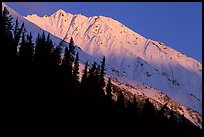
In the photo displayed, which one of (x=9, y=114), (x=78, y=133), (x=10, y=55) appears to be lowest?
(x=9, y=114)

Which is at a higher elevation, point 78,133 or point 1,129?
point 78,133

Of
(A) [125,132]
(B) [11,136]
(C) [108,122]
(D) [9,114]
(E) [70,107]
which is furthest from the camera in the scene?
(A) [125,132]

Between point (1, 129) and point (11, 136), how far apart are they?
203 cm

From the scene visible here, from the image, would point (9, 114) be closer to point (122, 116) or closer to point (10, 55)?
point (10, 55)

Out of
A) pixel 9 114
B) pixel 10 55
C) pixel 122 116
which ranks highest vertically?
pixel 122 116

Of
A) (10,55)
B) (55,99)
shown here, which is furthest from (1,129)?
(55,99)

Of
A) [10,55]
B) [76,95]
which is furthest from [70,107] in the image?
[10,55]

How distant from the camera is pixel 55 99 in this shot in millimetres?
54281

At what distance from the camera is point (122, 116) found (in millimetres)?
83188

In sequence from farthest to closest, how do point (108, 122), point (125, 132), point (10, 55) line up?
point (125, 132), point (108, 122), point (10, 55)

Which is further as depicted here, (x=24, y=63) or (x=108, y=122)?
(x=108, y=122)

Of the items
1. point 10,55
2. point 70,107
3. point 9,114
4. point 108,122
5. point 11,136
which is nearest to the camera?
point 11,136

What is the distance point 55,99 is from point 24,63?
5.12 meters

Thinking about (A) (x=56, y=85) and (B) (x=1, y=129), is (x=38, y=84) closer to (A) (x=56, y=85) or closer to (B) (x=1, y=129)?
(A) (x=56, y=85)
